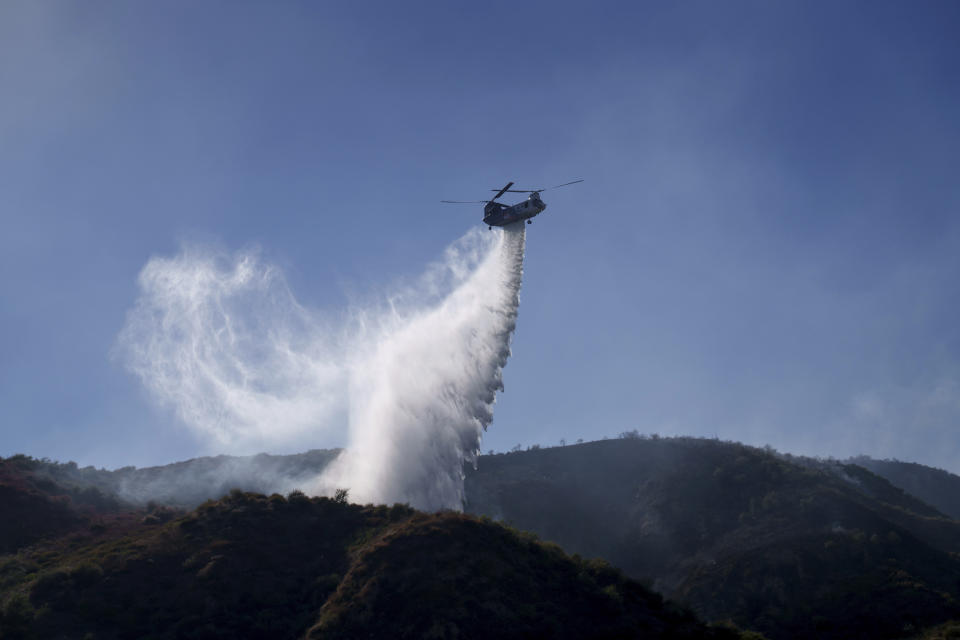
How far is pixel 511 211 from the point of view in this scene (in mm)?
67250

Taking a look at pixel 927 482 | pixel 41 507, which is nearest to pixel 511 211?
pixel 41 507

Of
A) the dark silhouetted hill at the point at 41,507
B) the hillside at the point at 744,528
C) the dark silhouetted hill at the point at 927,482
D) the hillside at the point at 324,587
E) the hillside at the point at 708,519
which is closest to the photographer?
the hillside at the point at 324,587

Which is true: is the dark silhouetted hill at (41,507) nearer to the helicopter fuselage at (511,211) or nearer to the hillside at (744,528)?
the helicopter fuselage at (511,211)

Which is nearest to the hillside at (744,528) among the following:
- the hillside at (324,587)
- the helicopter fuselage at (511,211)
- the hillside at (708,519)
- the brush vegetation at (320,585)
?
the hillside at (708,519)

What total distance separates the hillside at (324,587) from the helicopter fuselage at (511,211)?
31.6m

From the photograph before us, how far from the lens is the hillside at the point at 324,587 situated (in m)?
38.2

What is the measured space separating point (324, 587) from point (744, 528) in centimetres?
7063

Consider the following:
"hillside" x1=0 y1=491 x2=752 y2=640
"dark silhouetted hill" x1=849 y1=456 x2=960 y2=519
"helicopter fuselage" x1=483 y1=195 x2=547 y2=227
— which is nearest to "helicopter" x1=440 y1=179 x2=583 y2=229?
"helicopter fuselage" x1=483 y1=195 x2=547 y2=227

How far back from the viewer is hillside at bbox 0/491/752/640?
38.2m

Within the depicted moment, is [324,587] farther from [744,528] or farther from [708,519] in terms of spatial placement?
[708,519]

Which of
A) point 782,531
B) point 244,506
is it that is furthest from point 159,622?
point 782,531

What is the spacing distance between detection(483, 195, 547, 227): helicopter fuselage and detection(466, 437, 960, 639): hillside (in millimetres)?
47463

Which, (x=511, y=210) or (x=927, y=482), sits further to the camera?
(x=927, y=482)

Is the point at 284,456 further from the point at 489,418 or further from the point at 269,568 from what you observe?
the point at 269,568
